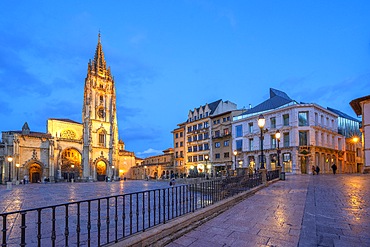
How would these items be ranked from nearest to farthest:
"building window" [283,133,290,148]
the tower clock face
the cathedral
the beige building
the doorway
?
"building window" [283,133,290,148] < the cathedral < the doorway < the tower clock face < the beige building

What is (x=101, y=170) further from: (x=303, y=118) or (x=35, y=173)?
(x=303, y=118)

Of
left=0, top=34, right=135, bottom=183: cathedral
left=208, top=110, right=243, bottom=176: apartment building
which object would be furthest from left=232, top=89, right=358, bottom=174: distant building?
left=0, top=34, right=135, bottom=183: cathedral

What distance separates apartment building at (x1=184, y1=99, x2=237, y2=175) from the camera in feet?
180

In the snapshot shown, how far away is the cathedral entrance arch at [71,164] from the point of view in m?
52.0

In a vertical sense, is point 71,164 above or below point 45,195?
below

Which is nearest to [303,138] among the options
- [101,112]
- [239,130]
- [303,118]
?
[303,118]

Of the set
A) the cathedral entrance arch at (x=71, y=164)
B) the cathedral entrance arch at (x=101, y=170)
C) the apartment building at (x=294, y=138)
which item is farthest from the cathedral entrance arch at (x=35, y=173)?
the apartment building at (x=294, y=138)

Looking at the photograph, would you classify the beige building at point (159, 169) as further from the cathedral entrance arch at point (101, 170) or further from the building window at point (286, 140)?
the building window at point (286, 140)

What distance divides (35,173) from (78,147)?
943 centimetres

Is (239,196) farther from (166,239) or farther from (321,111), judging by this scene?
(321,111)

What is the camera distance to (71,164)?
53375 mm

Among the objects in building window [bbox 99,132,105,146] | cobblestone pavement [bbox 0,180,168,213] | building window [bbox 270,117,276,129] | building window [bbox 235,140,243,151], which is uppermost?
building window [bbox 270,117,276,129]

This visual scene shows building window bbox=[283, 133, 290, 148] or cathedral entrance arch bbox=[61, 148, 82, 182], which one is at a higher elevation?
building window bbox=[283, 133, 290, 148]

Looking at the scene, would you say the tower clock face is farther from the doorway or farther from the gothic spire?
the doorway
